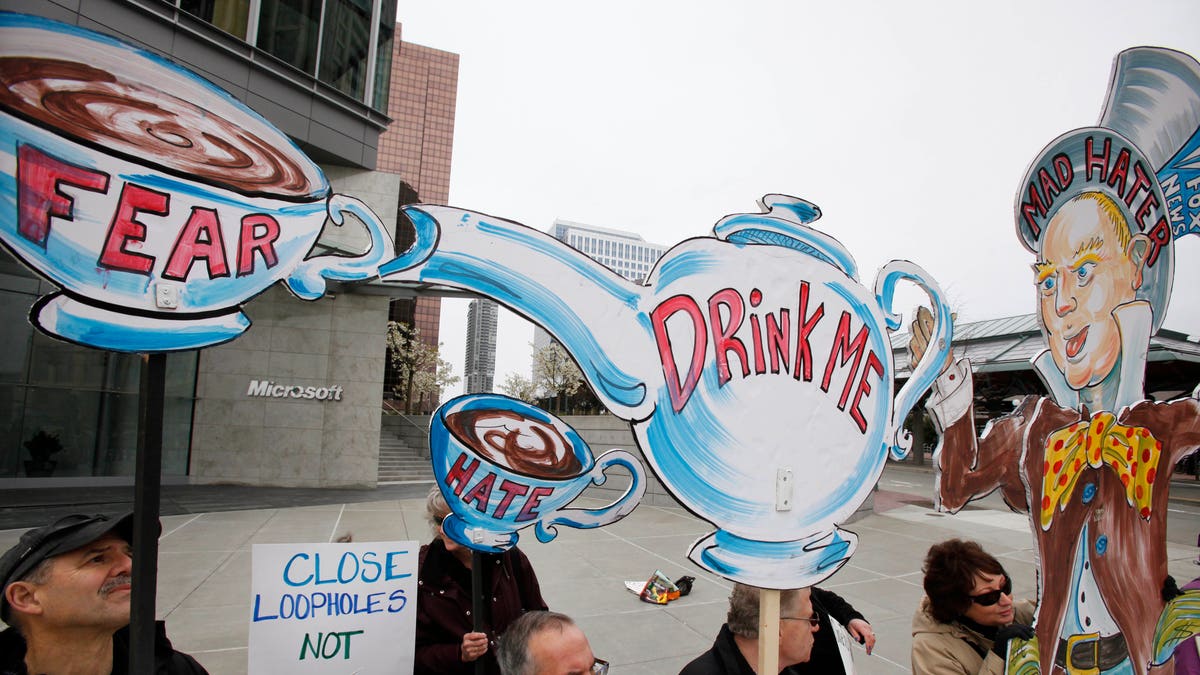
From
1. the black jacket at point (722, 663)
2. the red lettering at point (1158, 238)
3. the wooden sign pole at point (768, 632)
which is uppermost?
the red lettering at point (1158, 238)

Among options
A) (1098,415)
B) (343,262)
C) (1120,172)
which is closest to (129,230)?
(343,262)

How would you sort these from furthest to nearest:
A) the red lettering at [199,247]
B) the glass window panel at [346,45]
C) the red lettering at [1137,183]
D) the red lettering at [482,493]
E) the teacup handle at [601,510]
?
the glass window panel at [346,45] → the red lettering at [1137,183] → the teacup handle at [601,510] → the red lettering at [482,493] → the red lettering at [199,247]

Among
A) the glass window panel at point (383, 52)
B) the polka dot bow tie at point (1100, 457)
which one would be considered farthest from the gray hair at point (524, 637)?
the glass window panel at point (383, 52)

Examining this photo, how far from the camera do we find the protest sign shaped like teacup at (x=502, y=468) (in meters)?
1.85

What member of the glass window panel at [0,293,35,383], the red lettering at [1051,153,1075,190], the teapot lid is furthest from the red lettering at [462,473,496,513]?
the glass window panel at [0,293,35,383]

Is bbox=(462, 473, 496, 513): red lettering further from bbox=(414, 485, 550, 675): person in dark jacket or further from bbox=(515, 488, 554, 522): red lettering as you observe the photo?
bbox=(414, 485, 550, 675): person in dark jacket

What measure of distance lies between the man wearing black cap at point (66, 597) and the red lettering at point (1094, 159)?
489 cm

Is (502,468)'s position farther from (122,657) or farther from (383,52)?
(383,52)

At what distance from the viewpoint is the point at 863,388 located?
2562 millimetres

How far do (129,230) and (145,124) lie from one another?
0.27 m

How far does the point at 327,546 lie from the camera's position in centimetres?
203

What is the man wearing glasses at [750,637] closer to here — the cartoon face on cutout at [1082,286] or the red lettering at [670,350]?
the red lettering at [670,350]

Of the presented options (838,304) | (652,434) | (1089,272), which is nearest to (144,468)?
(652,434)

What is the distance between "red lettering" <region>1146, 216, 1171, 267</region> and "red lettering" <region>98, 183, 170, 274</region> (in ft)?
17.0
